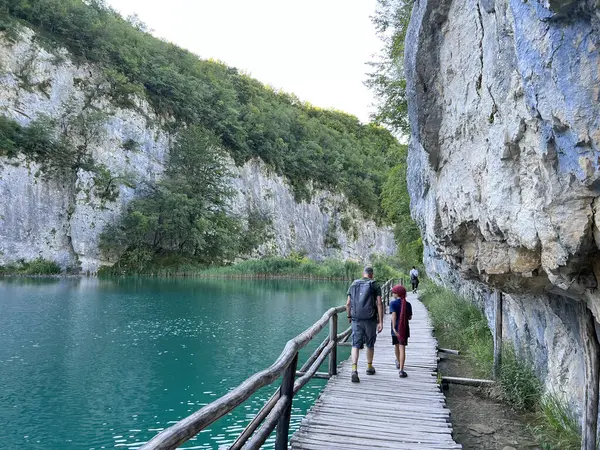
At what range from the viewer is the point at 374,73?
19.5 metres

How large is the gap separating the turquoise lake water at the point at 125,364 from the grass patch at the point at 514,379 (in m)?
3.26

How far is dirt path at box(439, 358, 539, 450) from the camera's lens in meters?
5.95

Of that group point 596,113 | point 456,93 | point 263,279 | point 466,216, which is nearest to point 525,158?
point 596,113

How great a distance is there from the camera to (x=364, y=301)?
21.3ft

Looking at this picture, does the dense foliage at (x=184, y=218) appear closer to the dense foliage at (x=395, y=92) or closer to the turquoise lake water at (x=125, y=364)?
the turquoise lake water at (x=125, y=364)

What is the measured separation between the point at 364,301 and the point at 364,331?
1.46ft

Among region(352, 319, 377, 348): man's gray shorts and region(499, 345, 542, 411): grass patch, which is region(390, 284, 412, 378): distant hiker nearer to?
region(352, 319, 377, 348): man's gray shorts

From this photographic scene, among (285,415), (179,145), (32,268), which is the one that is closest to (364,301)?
(285,415)

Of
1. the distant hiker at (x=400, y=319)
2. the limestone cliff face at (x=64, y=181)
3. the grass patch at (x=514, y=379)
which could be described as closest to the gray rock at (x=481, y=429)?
the grass patch at (x=514, y=379)

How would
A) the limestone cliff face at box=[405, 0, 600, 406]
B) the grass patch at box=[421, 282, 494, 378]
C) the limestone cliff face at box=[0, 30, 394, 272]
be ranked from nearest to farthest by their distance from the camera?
the limestone cliff face at box=[405, 0, 600, 406], the grass patch at box=[421, 282, 494, 378], the limestone cliff face at box=[0, 30, 394, 272]

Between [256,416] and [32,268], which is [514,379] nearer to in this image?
[256,416]

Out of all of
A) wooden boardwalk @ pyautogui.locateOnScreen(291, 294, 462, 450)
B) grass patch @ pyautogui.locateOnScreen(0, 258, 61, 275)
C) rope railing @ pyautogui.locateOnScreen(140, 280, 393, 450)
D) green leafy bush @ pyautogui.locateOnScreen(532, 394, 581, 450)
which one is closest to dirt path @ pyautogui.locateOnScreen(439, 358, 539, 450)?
green leafy bush @ pyautogui.locateOnScreen(532, 394, 581, 450)

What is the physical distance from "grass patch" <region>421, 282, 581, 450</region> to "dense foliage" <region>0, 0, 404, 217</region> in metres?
32.1

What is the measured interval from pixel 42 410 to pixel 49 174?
37138 millimetres
